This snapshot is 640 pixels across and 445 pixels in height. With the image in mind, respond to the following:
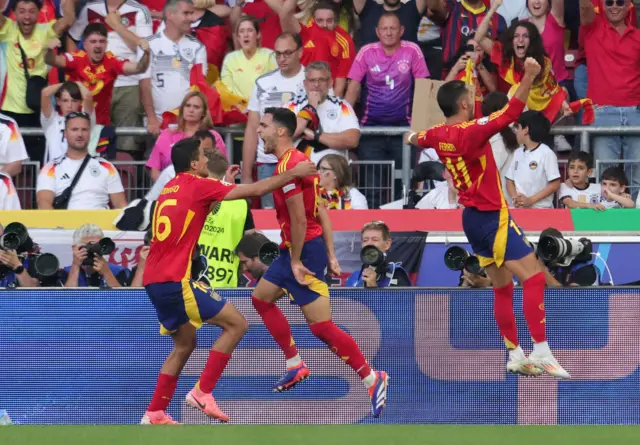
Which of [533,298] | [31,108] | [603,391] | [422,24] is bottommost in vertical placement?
[603,391]

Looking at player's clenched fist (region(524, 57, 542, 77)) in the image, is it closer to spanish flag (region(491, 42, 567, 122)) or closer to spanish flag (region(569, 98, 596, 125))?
spanish flag (region(491, 42, 567, 122))

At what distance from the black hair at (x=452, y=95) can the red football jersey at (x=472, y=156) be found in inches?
6.8

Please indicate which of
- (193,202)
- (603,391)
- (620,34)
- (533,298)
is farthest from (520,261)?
(620,34)

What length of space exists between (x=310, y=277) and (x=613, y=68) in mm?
4957

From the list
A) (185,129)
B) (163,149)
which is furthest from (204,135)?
(163,149)

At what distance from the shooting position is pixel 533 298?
9297mm

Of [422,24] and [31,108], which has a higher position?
[422,24]

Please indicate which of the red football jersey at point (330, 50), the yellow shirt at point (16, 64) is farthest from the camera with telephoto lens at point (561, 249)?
the yellow shirt at point (16, 64)

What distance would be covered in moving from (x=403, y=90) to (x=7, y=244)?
465cm

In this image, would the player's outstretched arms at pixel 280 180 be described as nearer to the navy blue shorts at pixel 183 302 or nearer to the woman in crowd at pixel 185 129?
the navy blue shorts at pixel 183 302

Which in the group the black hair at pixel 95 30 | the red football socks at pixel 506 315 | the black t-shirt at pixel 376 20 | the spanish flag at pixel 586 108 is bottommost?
the red football socks at pixel 506 315

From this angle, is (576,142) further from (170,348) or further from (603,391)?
(170,348)

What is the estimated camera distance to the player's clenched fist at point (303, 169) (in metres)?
8.91

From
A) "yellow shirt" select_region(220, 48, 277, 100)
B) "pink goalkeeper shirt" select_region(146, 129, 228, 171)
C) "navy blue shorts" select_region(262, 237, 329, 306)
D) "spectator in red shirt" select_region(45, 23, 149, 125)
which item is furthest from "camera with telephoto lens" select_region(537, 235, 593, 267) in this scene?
"spectator in red shirt" select_region(45, 23, 149, 125)
